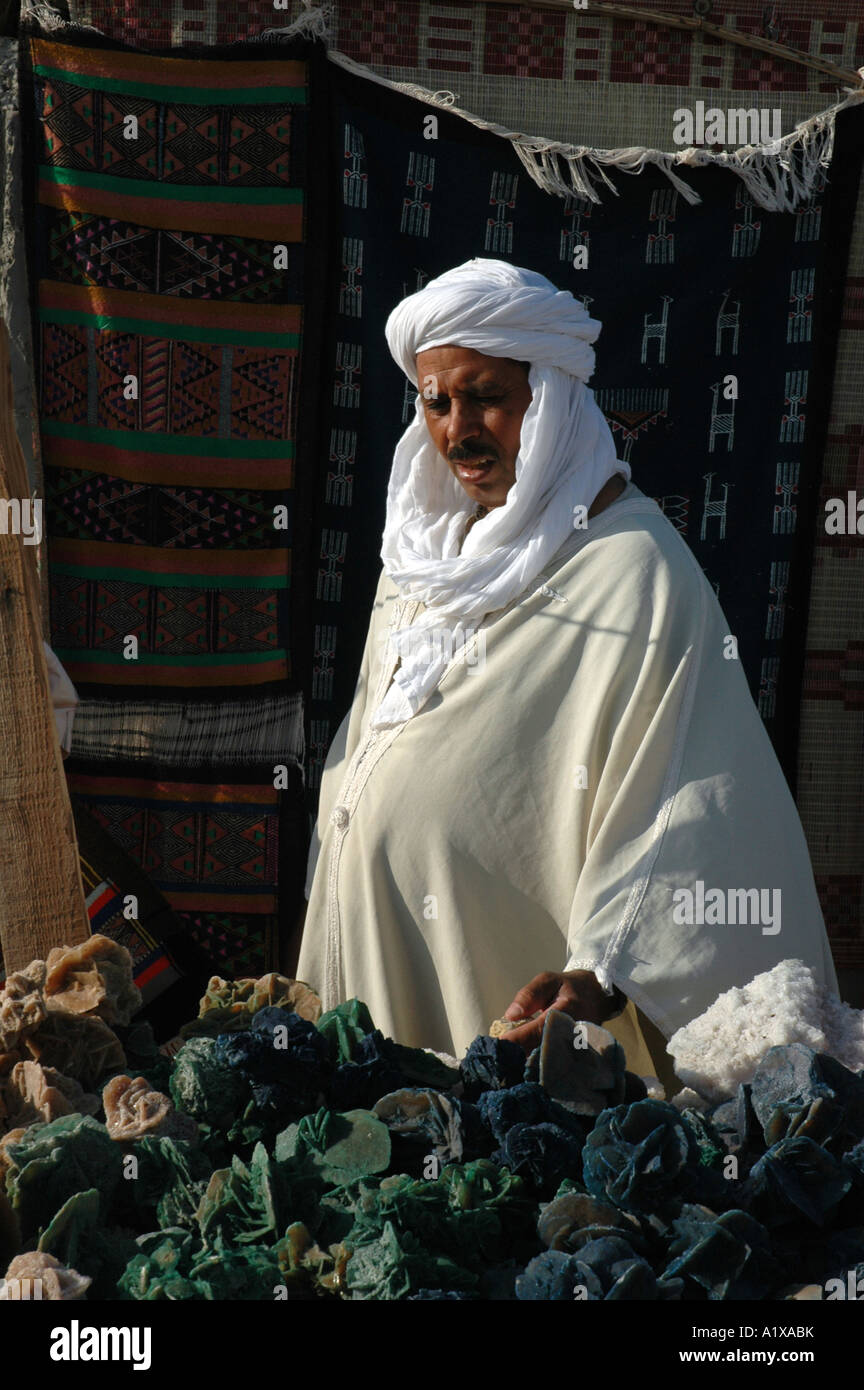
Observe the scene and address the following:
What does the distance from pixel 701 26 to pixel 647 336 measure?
73 centimetres

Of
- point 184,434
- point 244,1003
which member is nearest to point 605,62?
point 184,434

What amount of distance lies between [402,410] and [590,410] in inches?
49.5

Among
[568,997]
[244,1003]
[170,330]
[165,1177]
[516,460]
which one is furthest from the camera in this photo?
[170,330]

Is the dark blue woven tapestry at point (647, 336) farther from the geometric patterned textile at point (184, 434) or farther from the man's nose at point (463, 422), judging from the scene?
the man's nose at point (463, 422)

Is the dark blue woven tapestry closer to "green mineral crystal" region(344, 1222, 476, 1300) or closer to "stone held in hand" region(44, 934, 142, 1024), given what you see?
"stone held in hand" region(44, 934, 142, 1024)

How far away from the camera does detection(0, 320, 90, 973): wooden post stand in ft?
7.23

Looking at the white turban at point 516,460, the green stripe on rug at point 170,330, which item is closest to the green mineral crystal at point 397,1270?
the white turban at point 516,460

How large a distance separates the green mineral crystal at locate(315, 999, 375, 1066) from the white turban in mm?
865

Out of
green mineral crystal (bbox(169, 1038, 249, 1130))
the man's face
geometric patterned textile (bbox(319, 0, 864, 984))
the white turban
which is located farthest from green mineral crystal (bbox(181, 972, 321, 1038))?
geometric patterned textile (bbox(319, 0, 864, 984))

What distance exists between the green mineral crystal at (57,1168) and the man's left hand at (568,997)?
0.62 metres

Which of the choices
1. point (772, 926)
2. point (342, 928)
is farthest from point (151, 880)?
point (772, 926)

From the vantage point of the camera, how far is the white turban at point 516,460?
259cm

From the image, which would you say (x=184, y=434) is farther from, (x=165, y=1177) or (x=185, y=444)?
(x=165, y=1177)

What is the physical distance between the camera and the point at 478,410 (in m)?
2.66
